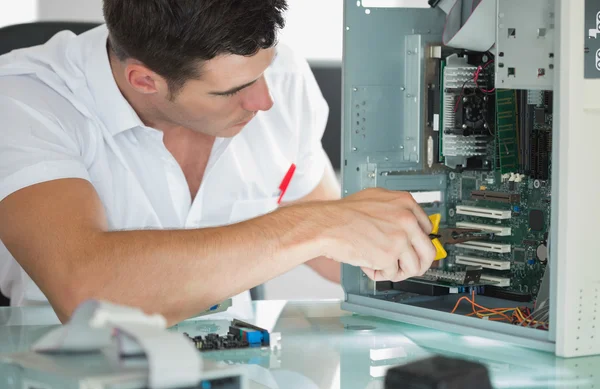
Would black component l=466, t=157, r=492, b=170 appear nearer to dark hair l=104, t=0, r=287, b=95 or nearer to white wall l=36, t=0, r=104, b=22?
dark hair l=104, t=0, r=287, b=95

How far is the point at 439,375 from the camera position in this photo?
2.51 ft

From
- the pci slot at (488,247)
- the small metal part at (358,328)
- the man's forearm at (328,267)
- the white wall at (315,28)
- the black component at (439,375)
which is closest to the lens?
the black component at (439,375)

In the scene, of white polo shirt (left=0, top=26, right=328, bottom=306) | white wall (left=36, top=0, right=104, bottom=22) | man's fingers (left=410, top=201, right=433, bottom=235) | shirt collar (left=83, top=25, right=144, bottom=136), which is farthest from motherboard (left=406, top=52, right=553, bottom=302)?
white wall (left=36, top=0, right=104, bottom=22)

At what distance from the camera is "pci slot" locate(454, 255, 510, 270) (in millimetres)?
1737

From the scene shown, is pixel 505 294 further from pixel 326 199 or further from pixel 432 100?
pixel 326 199

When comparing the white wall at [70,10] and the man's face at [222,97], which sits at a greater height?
the white wall at [70,10]

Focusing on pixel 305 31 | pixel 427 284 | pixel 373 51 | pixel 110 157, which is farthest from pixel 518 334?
pixel 305 31

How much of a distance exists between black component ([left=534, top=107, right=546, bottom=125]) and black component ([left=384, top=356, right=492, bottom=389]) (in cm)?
97

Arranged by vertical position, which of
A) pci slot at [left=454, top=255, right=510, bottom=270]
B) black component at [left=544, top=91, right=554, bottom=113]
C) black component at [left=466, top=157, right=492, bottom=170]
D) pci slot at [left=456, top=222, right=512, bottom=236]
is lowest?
pci slot at [left=454, top=255, right=510, bottom=270]

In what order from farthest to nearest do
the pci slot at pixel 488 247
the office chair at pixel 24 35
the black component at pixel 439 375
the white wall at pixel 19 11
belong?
the white wall at pixel 19 11, the office chair at pixel 24 35, the pci slot at pixel 488 247, the black component at pixel 439 375

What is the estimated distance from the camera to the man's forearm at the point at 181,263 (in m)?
1.43

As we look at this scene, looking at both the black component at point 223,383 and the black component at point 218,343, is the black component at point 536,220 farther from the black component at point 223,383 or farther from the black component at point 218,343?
the black component at point 223,383

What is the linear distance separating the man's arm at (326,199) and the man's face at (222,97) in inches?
16.8

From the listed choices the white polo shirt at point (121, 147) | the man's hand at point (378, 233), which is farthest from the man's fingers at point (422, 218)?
the white polo shirt at point (121, 147)
